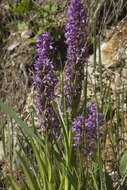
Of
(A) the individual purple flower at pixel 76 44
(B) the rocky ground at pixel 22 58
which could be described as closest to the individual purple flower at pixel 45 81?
(A) the individual purple flower at pixel 76 44

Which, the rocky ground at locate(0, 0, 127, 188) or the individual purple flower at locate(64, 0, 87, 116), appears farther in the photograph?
the rocky ground at locate(0, 0, 127, 188)

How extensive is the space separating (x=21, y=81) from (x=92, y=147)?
Result: 6.43 feet

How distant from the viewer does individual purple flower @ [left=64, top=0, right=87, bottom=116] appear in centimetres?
131

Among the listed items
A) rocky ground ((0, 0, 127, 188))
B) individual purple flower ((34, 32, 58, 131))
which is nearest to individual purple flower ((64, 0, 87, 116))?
individual purple flower ((34, 32, 58, 131))

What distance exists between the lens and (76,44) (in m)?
1.32

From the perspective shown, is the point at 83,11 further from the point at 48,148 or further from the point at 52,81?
the point at 48,148

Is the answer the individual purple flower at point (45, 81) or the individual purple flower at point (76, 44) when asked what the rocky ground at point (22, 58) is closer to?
the individual purple flower at point (76, 44)

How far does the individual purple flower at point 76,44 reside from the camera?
4.29 feet

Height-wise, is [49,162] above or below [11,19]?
below

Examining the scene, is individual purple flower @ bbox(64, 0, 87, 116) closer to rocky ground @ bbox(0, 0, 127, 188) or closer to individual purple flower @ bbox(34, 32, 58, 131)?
individual purple flower @ bbox(34, 32, 58, 131)

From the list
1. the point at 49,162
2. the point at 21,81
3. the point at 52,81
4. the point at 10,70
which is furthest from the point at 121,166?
the point at 10,70

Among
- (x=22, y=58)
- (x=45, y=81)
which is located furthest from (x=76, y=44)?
(x=22, y=58)

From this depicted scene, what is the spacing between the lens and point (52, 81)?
4.05 feet

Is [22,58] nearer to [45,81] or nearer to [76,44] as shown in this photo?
[76,44]
